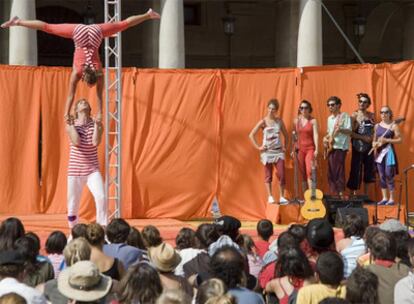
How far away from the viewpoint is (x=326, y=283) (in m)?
5.99

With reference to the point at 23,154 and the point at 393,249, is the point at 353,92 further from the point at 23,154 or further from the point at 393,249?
the point at 393,249

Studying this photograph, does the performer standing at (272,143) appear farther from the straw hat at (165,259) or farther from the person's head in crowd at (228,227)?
the straw hat at (165,259)

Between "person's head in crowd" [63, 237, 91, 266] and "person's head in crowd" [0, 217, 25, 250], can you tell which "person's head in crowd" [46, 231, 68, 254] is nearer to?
"person's head in crowd" [0, 217, 25, 250]

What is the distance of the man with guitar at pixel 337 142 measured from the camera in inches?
611

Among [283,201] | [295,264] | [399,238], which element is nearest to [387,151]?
[283,201]

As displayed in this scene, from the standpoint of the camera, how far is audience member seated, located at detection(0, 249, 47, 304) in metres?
5.49

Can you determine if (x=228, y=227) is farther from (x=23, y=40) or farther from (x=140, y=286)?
(x=23, y=40)

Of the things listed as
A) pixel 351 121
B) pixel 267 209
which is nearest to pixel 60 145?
pixel 267 209

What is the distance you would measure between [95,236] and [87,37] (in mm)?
5924

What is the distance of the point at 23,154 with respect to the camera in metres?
15.9

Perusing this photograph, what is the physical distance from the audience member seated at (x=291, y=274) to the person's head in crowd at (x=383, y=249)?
0.60m

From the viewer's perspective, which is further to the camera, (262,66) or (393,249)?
(262,66)

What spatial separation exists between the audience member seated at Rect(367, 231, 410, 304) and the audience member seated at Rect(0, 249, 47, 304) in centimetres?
238

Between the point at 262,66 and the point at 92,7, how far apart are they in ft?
17.8
